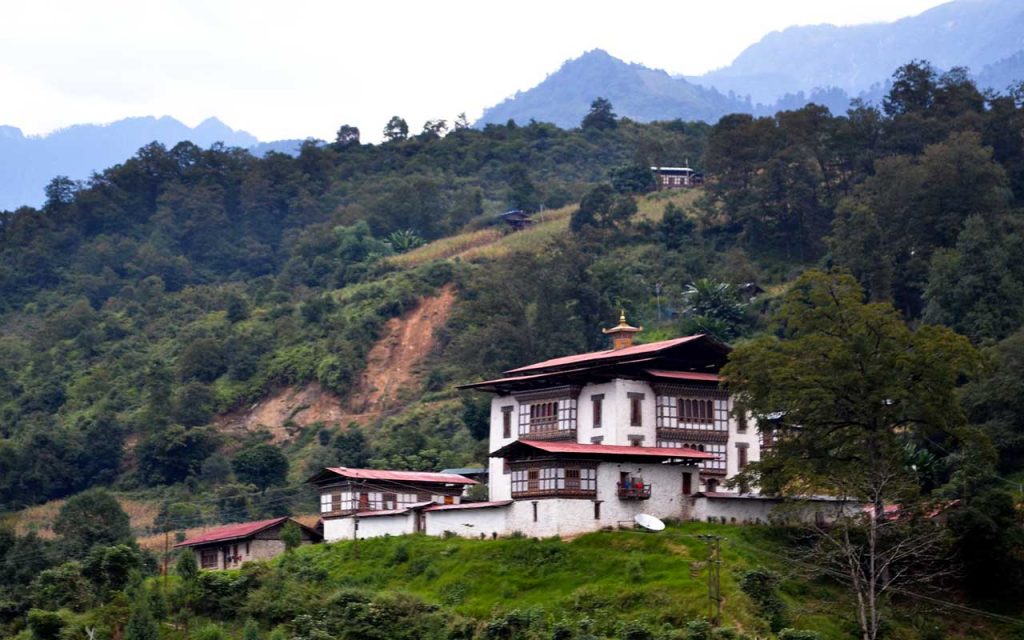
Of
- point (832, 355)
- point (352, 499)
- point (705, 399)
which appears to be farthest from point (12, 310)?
point (832, 355)

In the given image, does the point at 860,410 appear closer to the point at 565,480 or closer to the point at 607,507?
the point at 607,507

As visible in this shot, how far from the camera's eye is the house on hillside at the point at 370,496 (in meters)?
63.1

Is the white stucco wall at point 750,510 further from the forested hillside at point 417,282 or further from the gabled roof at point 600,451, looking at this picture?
the forested hillside at point 417,282

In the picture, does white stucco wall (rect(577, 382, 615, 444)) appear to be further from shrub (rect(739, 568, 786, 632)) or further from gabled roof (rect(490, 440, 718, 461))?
shrub (rect(739, 568, 786, 632))

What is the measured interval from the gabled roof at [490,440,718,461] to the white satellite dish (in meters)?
2.30

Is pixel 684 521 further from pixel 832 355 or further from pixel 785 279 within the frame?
pixel 785 279

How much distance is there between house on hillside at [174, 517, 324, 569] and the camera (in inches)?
2557

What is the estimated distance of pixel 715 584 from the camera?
156 ft

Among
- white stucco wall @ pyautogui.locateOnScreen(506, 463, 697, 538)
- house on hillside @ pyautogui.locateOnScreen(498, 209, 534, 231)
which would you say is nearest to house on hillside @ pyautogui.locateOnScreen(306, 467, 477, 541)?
white stucco wall @ pyautogui.locateOnScreen(506, 463, 697, 538)

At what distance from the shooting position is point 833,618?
49.7 meters

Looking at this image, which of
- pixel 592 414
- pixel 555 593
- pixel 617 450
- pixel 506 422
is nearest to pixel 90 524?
pixel 506 422

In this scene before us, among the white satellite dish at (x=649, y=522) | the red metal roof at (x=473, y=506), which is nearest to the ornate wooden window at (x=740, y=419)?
the white satellite dish at (x=649, y=522)

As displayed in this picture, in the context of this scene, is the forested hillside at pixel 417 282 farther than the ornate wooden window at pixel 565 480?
Yes

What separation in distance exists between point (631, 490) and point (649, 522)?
5.61 feet
